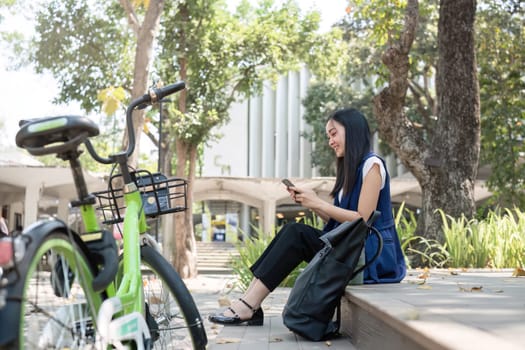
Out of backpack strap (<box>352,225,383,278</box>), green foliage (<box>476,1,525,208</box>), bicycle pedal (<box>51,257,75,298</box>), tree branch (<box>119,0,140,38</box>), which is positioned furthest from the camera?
green foliage (<box>476,1,525,208</box>)

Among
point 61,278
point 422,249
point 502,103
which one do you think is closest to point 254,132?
point 502,103

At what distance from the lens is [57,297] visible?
5.94ft

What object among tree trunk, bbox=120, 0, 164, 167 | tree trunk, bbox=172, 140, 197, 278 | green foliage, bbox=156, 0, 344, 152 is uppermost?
green foliage, bbox=156, 0, 344, 152

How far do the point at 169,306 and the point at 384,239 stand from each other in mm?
1386

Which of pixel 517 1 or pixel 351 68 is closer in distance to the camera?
pixel 517 1

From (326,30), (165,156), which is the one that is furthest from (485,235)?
(165,156)

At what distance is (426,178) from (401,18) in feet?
12.6

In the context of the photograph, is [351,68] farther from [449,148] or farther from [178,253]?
[449,148]

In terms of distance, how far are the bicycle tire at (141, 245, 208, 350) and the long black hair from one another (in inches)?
52.3

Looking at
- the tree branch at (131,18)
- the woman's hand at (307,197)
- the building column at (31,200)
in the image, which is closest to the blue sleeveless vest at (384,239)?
the woman's hand at (307,197)

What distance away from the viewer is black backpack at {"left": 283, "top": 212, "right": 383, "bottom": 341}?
3.17 metres

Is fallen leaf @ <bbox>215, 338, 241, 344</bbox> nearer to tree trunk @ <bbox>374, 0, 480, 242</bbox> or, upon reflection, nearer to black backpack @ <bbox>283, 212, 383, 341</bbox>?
black backpack @ <bbox>283, 212, 383, 341</bbox>

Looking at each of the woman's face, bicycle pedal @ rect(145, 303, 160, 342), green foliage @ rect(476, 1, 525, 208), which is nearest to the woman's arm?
the woman's face

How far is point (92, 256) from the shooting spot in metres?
1.98
